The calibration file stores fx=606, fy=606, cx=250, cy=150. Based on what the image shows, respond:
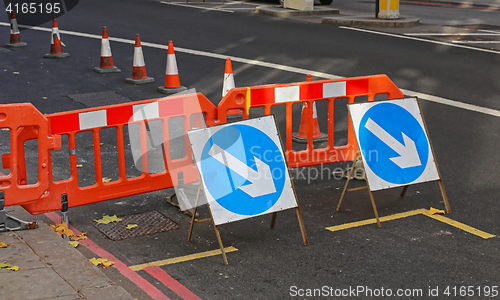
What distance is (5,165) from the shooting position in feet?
19.4

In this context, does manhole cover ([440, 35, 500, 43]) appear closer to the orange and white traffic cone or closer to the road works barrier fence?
the orange and white traffic cone

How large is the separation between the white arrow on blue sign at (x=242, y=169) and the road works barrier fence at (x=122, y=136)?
752 mm

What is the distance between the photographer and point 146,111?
6.34 meters

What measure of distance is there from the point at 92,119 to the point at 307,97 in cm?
250

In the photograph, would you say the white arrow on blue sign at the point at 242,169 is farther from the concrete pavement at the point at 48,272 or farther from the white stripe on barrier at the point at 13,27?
the white stripe on barrier at the point at 13,27

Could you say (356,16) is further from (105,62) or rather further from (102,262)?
(102,262)

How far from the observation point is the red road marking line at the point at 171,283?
483 cm

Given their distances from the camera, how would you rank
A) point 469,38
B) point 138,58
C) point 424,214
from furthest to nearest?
1. point 469,38
2. point 138,58
3. point 424,214

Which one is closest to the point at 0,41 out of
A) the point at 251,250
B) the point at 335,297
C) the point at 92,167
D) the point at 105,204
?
the point at 92,167

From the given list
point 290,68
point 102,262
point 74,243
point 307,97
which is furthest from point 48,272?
point 290,68

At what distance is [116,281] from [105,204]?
74.6 inches

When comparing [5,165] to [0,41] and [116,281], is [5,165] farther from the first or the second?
[0,41]

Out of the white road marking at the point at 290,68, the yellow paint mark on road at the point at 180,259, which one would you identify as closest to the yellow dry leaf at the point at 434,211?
the yellow paint mark on road at the point at 180,259

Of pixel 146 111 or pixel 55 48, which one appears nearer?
pixel 146 111
